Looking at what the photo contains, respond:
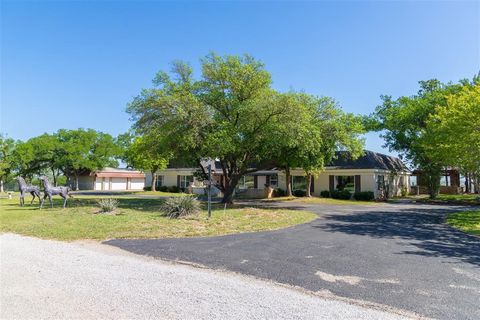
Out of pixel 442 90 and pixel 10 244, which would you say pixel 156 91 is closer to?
pixel 10 244

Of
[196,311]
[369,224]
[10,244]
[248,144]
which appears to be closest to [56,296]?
[196,311]

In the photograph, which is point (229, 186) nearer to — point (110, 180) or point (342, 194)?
point (342, 194)

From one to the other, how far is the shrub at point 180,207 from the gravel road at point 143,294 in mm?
6785

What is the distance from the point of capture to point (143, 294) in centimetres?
533

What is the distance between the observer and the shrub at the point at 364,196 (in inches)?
1156

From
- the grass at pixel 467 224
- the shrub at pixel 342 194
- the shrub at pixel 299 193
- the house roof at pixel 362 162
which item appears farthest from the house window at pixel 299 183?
the grass at pixel 467 224

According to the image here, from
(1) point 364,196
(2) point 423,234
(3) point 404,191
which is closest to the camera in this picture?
(2) point 423,234

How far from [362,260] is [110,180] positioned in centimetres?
5522

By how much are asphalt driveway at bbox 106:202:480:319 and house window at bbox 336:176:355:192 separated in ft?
63.0

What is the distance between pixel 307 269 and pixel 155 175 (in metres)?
38.9

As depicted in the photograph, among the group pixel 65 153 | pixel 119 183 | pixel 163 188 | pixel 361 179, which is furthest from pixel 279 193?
pixel 119 183

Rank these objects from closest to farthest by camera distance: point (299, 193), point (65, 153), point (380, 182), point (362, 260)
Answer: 1. point (362, 260)
2. point (380, 182)
3. point (299, 193)
4. point (65, 153)

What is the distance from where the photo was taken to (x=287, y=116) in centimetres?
1781

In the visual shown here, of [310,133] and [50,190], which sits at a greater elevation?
[310,133]
